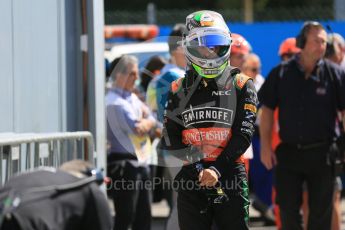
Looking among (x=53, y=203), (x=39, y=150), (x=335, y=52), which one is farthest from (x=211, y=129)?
(x=335, y=52)

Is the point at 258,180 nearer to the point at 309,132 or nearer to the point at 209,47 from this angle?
the point at 309,132

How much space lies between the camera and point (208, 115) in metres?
5.96

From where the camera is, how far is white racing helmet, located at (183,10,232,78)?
595cm

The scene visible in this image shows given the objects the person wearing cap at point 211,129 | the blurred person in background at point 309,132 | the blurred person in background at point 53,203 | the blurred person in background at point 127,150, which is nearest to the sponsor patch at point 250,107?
the person wearing cap at point 211,129

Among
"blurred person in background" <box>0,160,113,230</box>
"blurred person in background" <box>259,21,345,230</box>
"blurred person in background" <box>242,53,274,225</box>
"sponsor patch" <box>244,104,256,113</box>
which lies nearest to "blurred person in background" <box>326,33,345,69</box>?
"blurred person in background" <box>242,53,274,225</box>

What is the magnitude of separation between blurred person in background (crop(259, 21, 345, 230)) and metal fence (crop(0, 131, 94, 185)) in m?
2.26

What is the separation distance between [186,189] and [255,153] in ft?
17.0

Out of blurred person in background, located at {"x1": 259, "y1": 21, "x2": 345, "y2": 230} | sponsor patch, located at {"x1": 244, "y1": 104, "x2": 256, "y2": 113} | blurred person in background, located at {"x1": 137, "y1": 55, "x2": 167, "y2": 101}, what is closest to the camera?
sponsor patch, located at {"x1": 244, "y1": 104, "x2": 256, "y2": 113}

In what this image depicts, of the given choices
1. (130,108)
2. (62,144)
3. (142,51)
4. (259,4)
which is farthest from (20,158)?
(259,4)

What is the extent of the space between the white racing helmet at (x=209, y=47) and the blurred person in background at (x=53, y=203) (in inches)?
74.1

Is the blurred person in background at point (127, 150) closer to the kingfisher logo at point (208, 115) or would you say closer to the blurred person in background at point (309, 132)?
the blurred person in background at point (309, 132)

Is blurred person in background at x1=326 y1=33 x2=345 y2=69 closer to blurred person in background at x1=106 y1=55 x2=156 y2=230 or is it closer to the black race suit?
blurred person in background at x1=106 y1=55 x2=156 y2=230

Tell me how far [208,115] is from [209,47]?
0.46 metres

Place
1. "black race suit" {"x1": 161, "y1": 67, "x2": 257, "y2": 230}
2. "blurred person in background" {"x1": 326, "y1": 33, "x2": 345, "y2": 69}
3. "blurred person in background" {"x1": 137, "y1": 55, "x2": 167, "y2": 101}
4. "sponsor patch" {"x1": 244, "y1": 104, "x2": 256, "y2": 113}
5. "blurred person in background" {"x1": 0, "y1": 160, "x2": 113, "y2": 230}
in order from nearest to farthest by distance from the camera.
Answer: "blurred person in background" {"x1": 0, "y1": 160, "x2": 113, "y2": 230}, "black race suit" {"x1": 161, "y1": 67, "x2": 257, "y2": 230}, "sponsor patch" {"x1": 244, "y1": 104, "x2": 256, "y2": 113}, "blurred person in background" {"x1": 326, "y1": 33, "x2": 345, "y2": 69}, "blurred person in background" {"x1": 137, "y1": 55, "x2": 167, "y2": 101}
